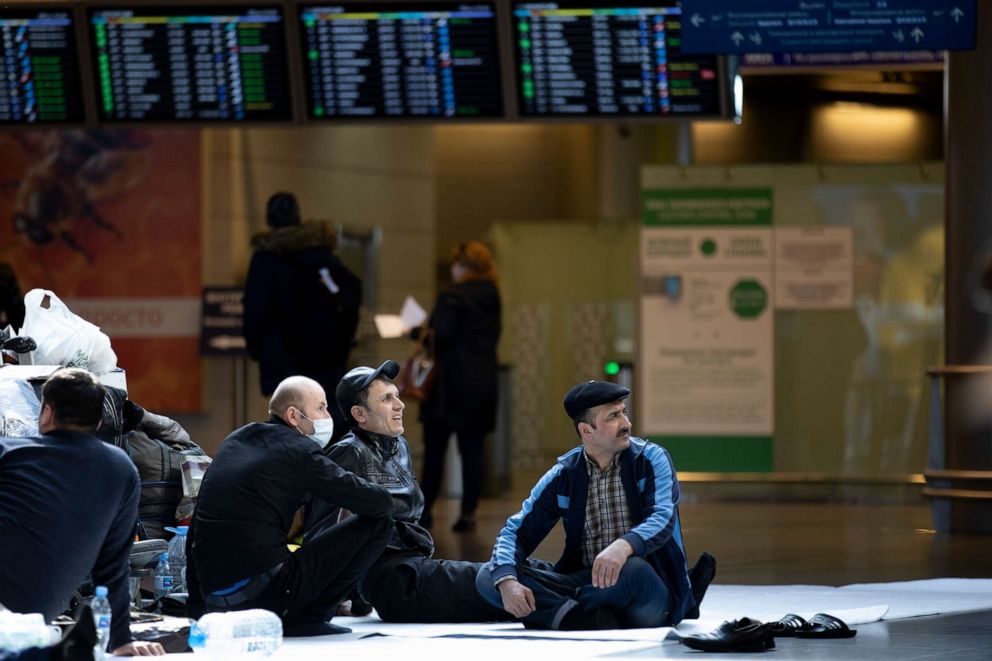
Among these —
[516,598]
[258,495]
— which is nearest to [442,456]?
[516,598]

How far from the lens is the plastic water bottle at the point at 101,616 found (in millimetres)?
A: 5461

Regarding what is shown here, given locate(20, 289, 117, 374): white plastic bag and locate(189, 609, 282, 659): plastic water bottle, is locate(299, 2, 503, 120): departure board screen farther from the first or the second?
locate(189, 609, 282, 659): plastic water bottle

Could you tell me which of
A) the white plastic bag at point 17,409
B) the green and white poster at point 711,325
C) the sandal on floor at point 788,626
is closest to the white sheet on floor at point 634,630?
the sandal on floor at point 788,626

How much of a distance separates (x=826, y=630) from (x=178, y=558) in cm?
273

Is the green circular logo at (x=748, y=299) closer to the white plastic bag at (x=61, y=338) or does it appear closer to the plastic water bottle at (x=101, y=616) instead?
the white plastic bag at (x=61, y=338)

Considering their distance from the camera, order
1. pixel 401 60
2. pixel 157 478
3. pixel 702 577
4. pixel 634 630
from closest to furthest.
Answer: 1. pixel 634 630
2. pixel 702 577
3. pixel 157 478
4. pixel 401 60

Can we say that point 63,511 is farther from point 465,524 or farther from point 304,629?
point 465,524

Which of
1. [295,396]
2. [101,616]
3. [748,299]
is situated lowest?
[101,616]

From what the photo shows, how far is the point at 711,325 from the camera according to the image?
1440 centimetres

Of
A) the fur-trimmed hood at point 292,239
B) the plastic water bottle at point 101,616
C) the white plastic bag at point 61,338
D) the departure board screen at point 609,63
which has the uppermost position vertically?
the departure board screen at point 609,63

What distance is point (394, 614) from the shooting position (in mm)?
7441

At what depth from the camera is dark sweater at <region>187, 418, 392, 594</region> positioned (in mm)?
6664

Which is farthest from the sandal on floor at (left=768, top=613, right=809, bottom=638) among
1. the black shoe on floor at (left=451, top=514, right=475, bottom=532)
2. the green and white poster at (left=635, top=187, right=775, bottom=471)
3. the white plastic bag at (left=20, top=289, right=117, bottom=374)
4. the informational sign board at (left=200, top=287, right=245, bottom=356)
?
the green and white poster at (left=635, top=187, right=775, bottom=471)

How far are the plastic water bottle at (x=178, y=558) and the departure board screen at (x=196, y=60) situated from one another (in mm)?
4078
